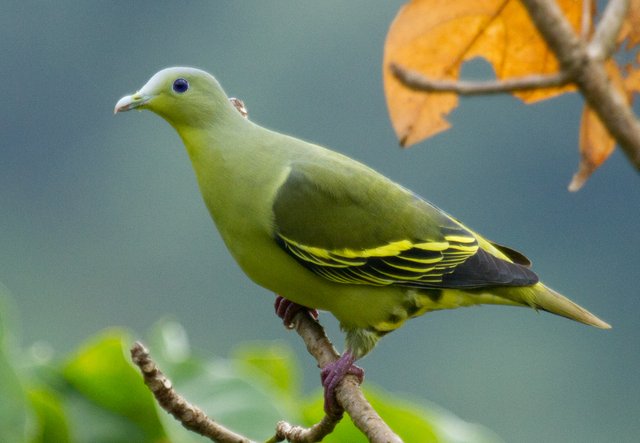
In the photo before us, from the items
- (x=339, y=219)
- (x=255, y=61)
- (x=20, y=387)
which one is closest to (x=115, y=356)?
(x=20, y=387)

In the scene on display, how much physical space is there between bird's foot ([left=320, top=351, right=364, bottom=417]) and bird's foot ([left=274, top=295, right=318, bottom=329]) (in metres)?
0.19

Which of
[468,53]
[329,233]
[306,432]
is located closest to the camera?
[468,53]

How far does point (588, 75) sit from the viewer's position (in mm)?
616

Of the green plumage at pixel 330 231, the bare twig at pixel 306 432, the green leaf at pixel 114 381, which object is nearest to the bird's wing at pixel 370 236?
the green plumage at pixel 330 231

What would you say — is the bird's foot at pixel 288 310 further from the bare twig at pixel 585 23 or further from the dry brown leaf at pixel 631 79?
the bare twig at pixel 585 23

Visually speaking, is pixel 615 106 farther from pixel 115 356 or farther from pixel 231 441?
pixel 115 356

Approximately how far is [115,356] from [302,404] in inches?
25.5

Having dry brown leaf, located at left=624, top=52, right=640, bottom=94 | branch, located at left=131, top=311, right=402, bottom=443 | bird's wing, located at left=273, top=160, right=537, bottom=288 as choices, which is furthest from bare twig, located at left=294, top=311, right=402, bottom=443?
dry brown leaf, located at left=624, top=52, right=640, bottom=94

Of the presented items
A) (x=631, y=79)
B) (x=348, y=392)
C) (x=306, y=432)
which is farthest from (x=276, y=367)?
(x=631, y=79)

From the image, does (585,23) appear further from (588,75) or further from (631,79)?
(631,79)

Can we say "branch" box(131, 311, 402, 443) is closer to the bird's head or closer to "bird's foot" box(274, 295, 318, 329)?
"bird's foot" box(274, 295, 318, 329)

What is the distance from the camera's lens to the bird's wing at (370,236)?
2164mm

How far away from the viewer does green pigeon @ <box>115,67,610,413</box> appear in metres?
2.07

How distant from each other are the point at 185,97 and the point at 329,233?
46 cm
